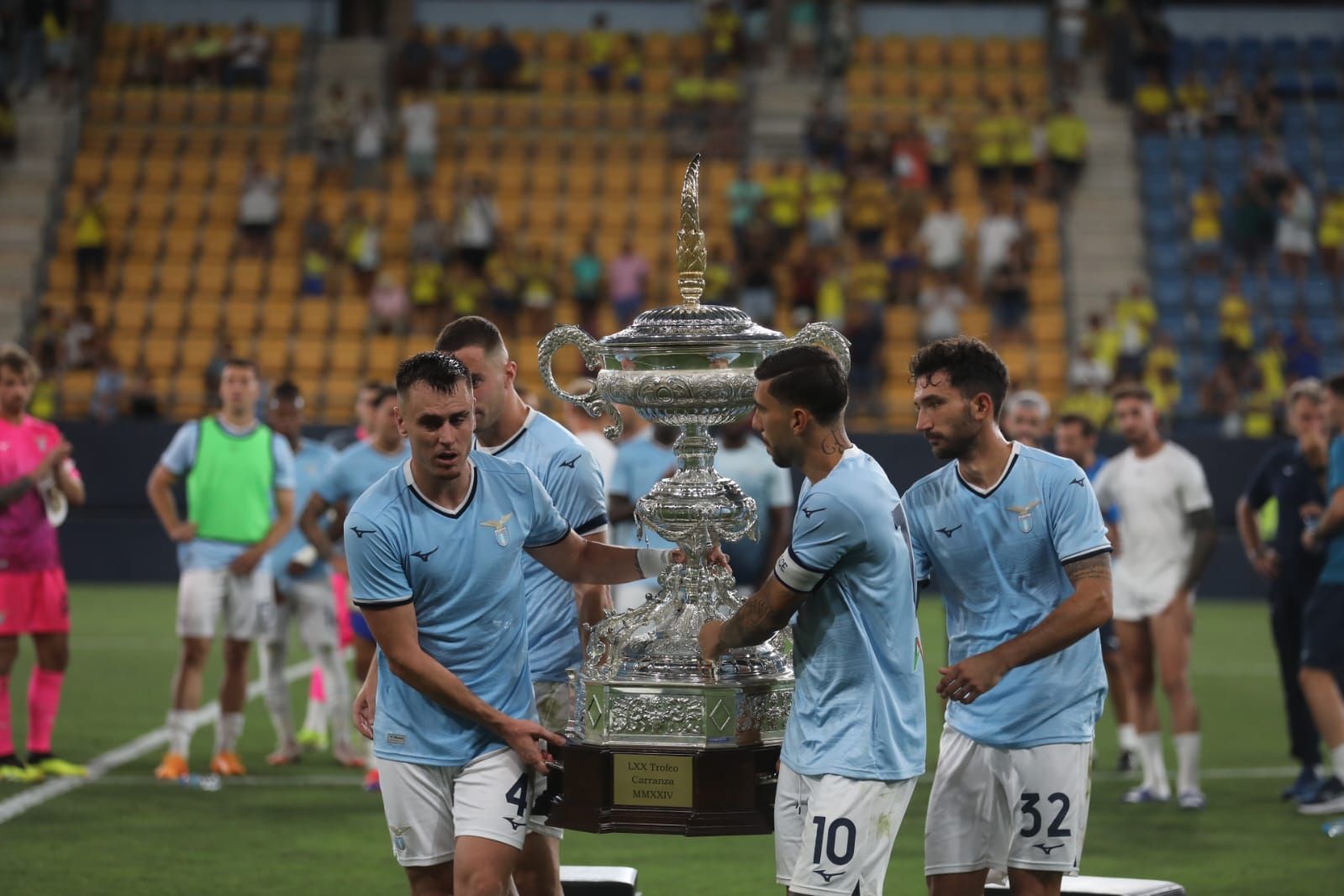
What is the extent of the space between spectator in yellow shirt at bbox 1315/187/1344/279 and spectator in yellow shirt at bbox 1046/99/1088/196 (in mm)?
3302

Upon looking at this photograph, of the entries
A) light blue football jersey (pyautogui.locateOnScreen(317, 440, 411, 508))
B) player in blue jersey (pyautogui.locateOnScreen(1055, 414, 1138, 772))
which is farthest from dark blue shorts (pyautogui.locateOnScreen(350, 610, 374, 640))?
player in blue jersey (pyautogui.locateOnScreen(1055, 414, 1138, 772))

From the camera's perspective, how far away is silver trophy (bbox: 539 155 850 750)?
192 inches

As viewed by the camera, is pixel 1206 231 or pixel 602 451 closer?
pixel 602 451

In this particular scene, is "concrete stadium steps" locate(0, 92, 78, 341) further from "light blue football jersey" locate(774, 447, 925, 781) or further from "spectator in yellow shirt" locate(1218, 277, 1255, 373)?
"light blue football jersey" locate(774, 447, 925, 781)

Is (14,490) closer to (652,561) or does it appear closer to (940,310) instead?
(652,561)

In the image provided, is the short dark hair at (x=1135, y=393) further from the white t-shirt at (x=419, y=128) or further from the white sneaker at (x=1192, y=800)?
the white t-shirt at (x=419, y=128)

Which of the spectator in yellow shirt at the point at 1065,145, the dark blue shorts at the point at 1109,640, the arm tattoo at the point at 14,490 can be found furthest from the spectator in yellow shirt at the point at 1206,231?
the arm tattoo at the point at 14,490

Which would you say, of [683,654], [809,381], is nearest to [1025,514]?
[809,381]

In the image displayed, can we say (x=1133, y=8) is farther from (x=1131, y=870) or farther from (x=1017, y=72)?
(x=1131, y=870)

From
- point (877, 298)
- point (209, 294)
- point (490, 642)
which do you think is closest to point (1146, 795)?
point (490, 642)

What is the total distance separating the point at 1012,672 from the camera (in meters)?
5.18

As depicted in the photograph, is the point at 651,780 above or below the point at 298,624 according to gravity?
below

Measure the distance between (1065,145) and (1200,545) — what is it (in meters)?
16.3

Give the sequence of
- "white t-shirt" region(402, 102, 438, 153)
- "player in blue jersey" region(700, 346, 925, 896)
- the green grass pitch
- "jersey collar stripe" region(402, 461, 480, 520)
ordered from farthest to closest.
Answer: "white t-shirt" region(402, 102, 438, 153) → the green grass pitch → "jersey collar stripe" region(402, 461, 480, 520) → "player in blue jersey" region(700, 346, 925, 896)
